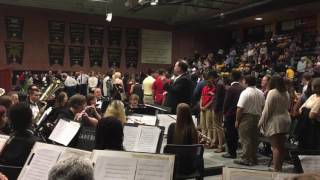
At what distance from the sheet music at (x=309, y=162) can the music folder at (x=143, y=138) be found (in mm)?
1609

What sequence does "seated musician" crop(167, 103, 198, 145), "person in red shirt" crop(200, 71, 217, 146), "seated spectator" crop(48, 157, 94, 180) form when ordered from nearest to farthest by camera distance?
"seated spectator" crop(48, 157, 94, 180) → "seated musician" crop(167, 103, 198, 145) → "person in red shirt" crop(200, 71, 217, 146)

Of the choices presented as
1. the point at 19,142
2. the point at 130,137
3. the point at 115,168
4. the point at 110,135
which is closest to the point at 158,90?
the point at 130,137

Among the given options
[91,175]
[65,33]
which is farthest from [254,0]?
[91,175]

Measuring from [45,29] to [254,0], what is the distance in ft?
33.6

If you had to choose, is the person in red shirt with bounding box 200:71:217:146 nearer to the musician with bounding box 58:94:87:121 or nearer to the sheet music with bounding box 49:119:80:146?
the musician with bounding box 58:94:87:121

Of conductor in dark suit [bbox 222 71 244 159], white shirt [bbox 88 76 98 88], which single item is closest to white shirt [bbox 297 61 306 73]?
conductor in dark suit [bbox 222 71 244 159]

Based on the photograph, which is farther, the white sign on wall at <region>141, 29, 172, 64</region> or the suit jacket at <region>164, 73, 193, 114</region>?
the white sign on wall at <region>141, 29, 172, 64</region>

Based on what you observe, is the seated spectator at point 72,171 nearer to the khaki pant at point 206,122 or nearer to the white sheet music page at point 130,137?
the white sheet music page at point 130,137

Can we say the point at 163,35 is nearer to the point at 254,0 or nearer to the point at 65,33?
the point at 65,33

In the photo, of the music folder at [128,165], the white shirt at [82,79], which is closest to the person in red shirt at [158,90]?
the music folder at [128,165]

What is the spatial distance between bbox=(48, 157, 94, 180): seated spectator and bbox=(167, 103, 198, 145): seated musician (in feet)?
9.89

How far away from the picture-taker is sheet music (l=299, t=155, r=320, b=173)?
256 cm

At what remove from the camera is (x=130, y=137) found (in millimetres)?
4125

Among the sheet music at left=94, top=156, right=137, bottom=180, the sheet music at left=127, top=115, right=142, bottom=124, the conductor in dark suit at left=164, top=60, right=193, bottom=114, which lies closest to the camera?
the sheet music at left=94, top=156, right=137, bottom=180
